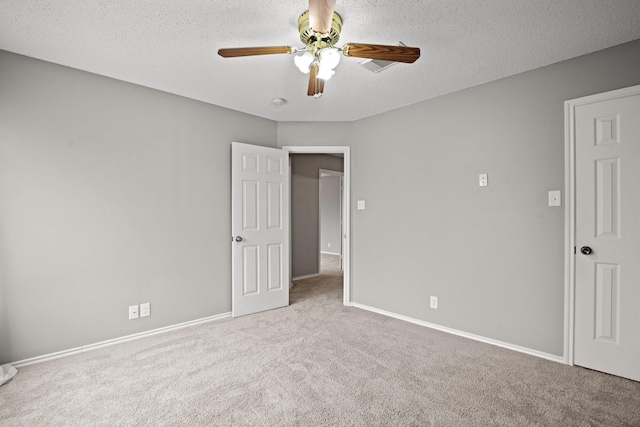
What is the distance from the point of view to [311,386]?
7.15ft

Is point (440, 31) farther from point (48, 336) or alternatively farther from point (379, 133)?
point (48, 336)

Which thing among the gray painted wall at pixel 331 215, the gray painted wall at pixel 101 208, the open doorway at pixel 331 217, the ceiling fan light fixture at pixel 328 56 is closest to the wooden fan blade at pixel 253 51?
the ceiling fan light fixture at pixel 328 56

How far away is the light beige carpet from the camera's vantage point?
185 centimetres

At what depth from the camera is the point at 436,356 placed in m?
2.65

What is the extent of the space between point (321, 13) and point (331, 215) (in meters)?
7.52

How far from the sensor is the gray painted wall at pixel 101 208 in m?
2.45

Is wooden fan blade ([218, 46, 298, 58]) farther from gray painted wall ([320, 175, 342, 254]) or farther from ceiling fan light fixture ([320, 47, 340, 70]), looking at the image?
gray painted wall ([320, 175, 342, 254])

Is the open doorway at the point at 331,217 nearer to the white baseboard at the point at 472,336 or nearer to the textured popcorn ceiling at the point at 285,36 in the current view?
the white baseboard at the point at 472,336

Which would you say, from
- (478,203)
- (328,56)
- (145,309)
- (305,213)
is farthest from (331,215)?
(328,56)

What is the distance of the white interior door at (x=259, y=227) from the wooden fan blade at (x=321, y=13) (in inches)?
89.7

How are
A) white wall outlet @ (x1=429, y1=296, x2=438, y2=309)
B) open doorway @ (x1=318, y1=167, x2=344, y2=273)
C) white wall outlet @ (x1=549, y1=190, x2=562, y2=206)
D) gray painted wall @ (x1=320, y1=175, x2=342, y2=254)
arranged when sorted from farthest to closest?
gray painted wall @ (x1=320, y1=175, x2=342, y2=254)
open doorway @ (x1=318, y1=167, x2=344, y2=273)
white wall outlet @ (x1=429, y1=296, x2=438, y2=309)
white wall outlet @ (x1=549, y1=190, x2=562, y2=206)

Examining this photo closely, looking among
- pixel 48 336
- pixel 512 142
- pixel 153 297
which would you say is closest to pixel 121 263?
pixel 153 297

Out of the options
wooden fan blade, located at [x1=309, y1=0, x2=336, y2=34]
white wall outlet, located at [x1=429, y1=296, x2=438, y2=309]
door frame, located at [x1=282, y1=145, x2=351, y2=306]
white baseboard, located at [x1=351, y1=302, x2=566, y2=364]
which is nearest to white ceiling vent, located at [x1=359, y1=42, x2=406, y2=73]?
wooden fan blade, located at [x1=309, y1=0, x2=336, y2=34]

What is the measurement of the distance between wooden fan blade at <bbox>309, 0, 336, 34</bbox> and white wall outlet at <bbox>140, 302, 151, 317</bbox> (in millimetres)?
2860
